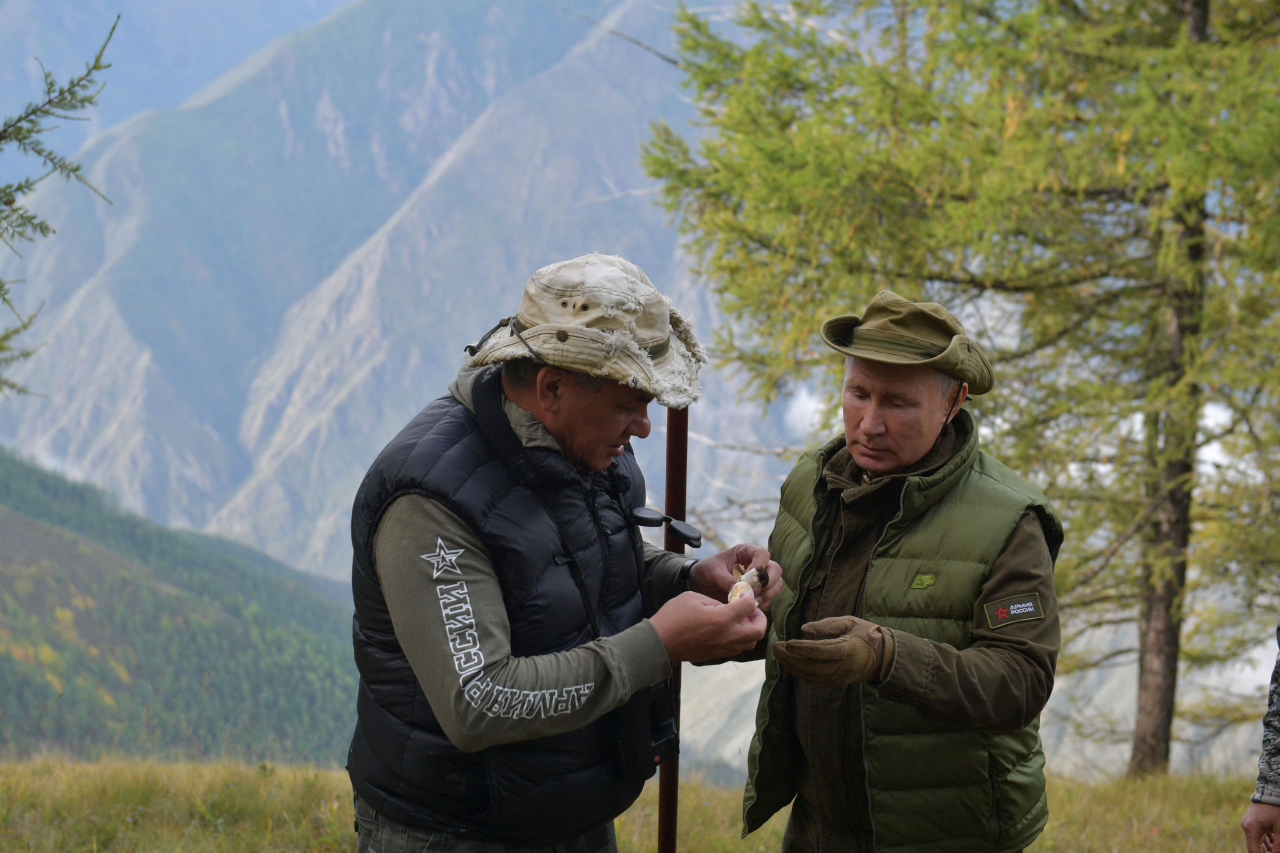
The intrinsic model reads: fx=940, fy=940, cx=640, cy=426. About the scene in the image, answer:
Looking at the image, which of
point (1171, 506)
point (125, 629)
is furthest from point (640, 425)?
point (125, 629)

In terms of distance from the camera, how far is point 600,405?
1.86 meters

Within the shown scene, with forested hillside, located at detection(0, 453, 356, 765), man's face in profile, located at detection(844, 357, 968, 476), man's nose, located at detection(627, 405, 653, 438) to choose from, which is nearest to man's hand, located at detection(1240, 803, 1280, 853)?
man's face in profile, located at detection(844, 357, 968, 476)

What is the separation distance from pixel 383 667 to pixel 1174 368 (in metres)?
6.20

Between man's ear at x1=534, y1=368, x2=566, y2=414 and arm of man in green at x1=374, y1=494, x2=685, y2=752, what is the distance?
0.98ft

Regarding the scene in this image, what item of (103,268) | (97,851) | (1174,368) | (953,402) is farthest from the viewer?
(103,268)

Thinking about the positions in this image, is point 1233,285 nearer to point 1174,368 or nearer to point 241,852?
point 1174,368

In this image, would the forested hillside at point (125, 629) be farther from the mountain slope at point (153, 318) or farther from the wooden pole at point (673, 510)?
the mountain slope at point (153, 318)

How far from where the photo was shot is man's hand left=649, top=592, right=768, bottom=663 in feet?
5.98

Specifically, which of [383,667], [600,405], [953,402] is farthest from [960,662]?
[383,667]

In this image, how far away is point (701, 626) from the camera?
183 centimetres

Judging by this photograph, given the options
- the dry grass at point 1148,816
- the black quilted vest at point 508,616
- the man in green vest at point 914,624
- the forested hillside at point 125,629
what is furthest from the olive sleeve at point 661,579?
the forested hillside at point 125,629

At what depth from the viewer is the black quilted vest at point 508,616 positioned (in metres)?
1.76

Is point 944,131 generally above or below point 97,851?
above

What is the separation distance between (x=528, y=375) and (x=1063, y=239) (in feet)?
18.1
